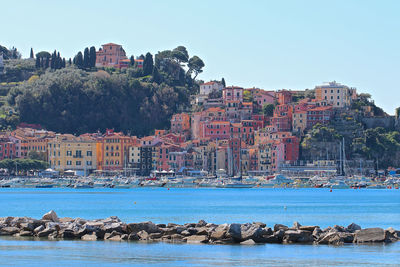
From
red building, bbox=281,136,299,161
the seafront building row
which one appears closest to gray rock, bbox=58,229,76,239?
the seafront building row

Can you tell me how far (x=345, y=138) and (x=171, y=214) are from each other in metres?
87.8

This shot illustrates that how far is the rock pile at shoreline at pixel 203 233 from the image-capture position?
32156 millimetres

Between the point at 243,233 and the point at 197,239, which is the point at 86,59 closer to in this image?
the point at 197,239

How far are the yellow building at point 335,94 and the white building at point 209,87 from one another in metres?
20.7

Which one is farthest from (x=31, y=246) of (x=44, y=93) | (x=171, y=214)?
(x=44, y=93)

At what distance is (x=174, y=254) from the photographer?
29.6 metres

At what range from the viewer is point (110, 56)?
17938 centimetres

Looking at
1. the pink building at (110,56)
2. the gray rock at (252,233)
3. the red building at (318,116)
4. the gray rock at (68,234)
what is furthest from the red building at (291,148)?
the gray rock at (252,233)

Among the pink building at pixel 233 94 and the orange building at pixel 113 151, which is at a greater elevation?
the pink building at pixel 233 94

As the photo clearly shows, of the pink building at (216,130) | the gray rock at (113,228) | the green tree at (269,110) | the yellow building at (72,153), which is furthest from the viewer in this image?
the green tree at (269,110)

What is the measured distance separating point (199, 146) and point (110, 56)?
46075 mm

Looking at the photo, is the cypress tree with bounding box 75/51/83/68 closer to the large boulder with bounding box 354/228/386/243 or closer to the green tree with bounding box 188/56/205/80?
the green tree with bounding box 188/56/205/80

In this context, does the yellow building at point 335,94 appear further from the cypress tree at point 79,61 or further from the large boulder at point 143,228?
the large boulder at point 143,228

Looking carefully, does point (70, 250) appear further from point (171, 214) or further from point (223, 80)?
point (223, 80)
